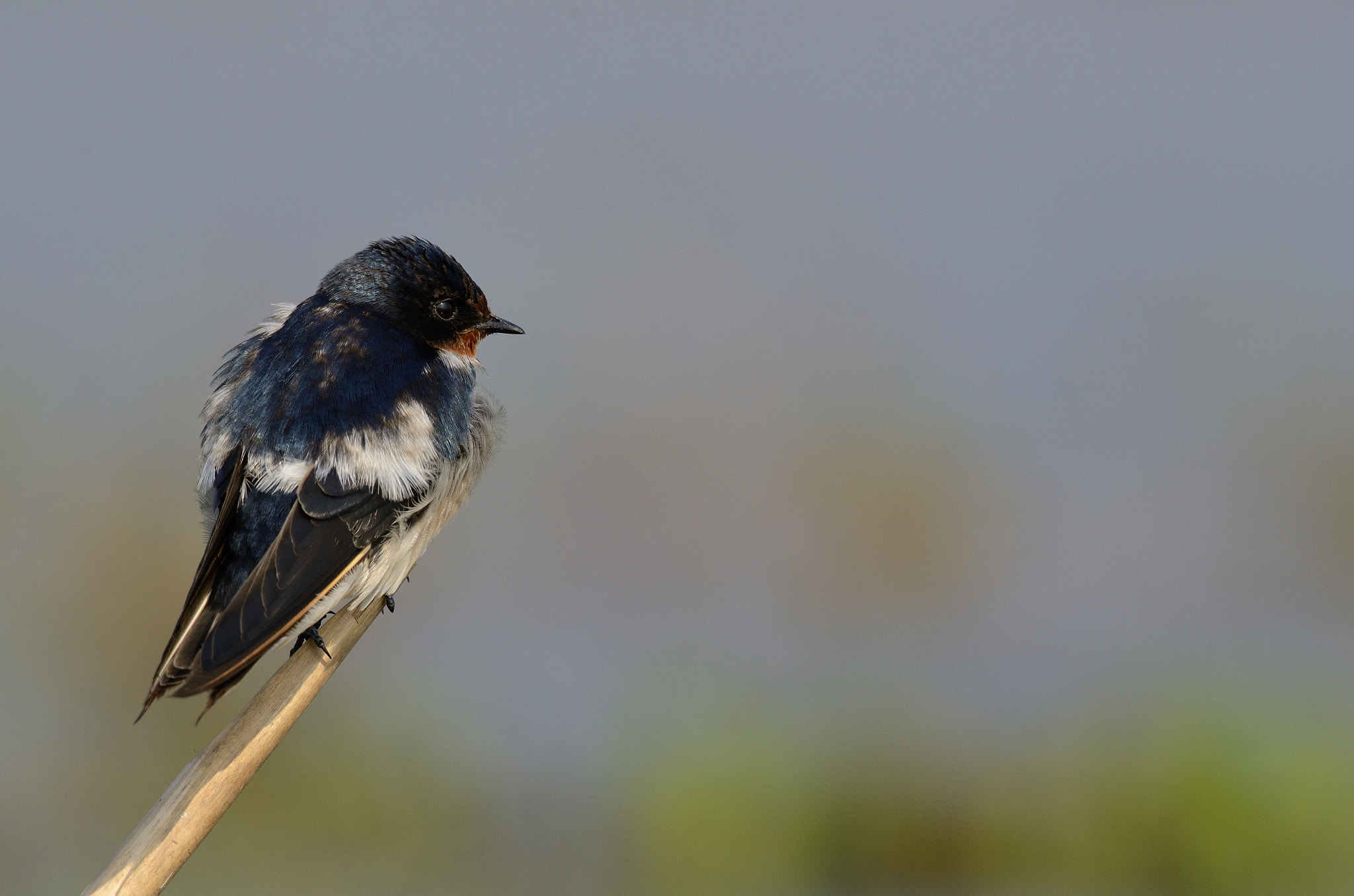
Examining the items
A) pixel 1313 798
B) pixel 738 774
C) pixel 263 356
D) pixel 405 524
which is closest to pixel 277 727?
pixel 405 524

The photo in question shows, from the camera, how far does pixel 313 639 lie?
0.92 metres

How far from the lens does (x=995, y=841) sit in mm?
2018

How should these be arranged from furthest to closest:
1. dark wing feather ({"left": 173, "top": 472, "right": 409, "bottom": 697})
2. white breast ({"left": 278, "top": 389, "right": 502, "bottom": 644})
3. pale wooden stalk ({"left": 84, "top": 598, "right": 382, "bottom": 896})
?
white breast ({"left": 278, "top": 389, "right": 502, "bottom": 644}) < dark wing feather ({"left": 173, "top": 472, "right": 409, "bottom": 697}) < pale wooden stalk ({"left": 84, "top": 598, "right": 382, "bottom": 896})

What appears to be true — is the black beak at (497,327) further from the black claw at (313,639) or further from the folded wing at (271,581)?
the black claw at (313,639)

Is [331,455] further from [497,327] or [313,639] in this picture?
[497,327]

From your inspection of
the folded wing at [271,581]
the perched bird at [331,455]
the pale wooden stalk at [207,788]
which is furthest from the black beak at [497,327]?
the pale wooden stalk at [207,788]

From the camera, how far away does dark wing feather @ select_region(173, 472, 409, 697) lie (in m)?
0.84

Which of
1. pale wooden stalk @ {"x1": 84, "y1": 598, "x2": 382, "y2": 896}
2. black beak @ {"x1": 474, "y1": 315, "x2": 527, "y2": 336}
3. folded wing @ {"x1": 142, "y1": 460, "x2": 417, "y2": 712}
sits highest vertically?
black beak @ {"x1": 474, "y1": 315, "x2": 527, "y2": 336}

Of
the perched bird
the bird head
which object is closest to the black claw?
the perched bird

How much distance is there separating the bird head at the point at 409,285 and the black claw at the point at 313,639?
0.34 metres

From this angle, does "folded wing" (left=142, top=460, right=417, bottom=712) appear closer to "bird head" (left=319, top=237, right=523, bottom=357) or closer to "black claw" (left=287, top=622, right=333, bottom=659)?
"black claw" (left=287, top=622, right=333, bottom=659)

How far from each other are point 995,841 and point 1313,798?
54cm

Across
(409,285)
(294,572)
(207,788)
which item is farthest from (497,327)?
(207,788)

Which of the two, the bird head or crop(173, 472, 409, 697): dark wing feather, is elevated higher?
the bird head
